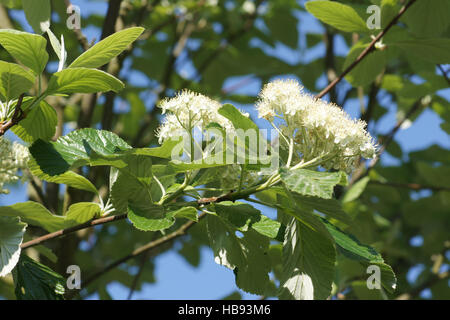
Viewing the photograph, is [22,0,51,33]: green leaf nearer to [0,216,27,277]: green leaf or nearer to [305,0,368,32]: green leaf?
[0,216,27,277]: green leaf

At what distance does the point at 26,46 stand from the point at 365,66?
1.14 meters

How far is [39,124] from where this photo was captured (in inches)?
50.7

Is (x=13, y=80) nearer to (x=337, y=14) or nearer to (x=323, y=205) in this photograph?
(x=323, y=205)

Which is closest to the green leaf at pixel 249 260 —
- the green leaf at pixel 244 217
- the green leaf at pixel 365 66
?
the green leaf at pixel 244 217

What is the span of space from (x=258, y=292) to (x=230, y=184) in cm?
26

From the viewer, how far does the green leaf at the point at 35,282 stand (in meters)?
1.26

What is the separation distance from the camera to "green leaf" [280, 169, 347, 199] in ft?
3.17

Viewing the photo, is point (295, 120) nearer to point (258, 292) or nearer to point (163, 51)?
point (258, 292)

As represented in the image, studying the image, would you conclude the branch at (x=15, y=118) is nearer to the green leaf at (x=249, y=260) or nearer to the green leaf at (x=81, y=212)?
the green leaf at (x=81, y=212)

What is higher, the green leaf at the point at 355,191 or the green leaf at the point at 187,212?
the green leaf at the point at 187,212

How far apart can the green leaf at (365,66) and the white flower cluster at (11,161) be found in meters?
1.04

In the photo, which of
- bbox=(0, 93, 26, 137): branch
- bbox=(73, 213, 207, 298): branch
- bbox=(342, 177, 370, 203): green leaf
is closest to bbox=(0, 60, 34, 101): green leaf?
bbox=(0, 93, 26, 137): branch
